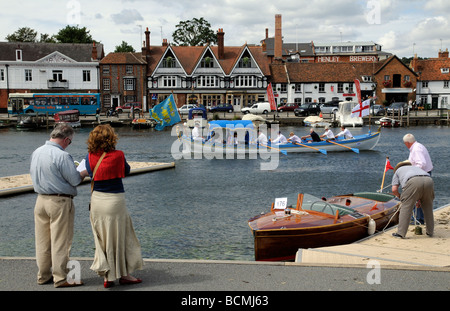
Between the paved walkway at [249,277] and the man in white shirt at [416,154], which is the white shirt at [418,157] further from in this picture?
the paved walkway at [249,277]

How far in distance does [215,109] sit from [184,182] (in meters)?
51.4

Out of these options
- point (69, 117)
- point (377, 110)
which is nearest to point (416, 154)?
point (69, 117)

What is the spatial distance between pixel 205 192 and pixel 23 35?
9835 centimetres

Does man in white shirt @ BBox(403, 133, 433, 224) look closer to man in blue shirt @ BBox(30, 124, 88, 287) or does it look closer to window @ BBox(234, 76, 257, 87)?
man in blue shirt @ BBox(30, 124, 88, 287)

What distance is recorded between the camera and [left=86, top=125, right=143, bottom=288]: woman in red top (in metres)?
7.45

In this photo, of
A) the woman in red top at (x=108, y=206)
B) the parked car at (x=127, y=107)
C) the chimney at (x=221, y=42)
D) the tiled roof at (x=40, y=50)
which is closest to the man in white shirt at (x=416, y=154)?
the woman in red top at (x=108, y=206)

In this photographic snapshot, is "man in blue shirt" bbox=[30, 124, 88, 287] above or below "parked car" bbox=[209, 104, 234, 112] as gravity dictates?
below

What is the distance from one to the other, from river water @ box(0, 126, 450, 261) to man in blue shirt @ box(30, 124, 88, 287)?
5.83 metres

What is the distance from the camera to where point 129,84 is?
81.4m

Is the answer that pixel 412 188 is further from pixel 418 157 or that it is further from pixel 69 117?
pixel 69 117

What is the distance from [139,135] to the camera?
5797 centimetres

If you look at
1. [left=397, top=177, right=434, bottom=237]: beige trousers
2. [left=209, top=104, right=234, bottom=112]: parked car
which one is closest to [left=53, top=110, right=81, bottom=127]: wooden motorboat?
[left=209, top=104, right=234, bottom=112]: parked car

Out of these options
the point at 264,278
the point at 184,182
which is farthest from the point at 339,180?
the point at 264,278
